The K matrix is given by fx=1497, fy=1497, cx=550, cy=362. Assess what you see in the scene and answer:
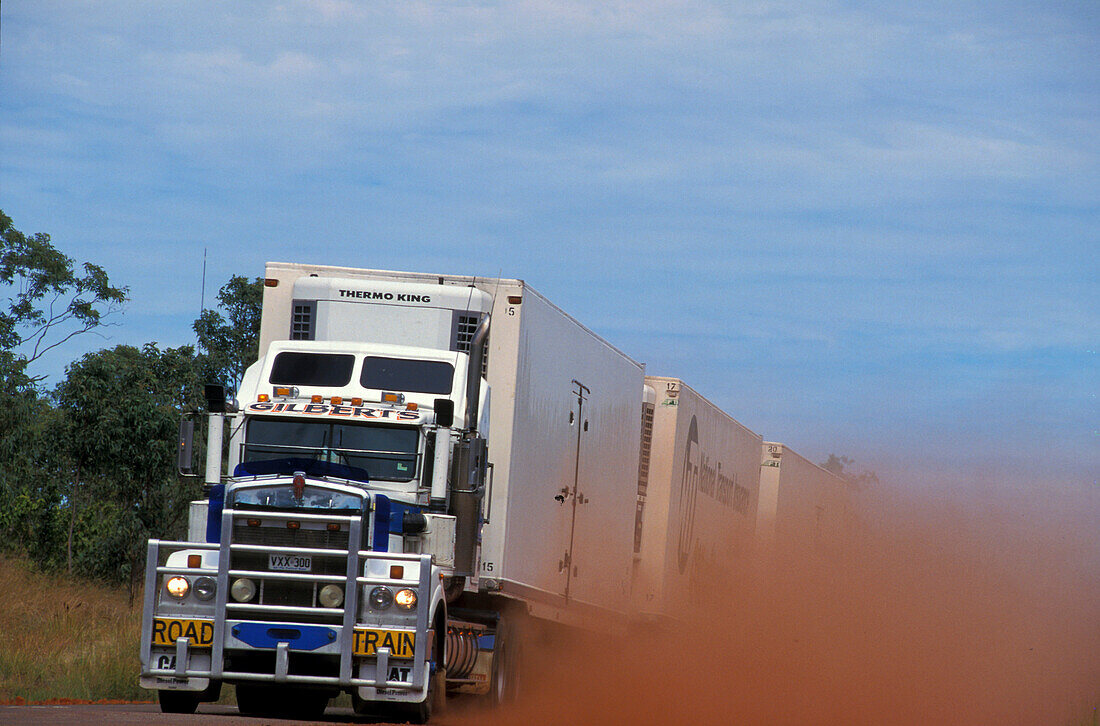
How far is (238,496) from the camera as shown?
1249 cm

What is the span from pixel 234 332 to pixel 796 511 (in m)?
13.9

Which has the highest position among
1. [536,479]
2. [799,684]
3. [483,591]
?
[536,479]

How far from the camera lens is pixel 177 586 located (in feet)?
39.5

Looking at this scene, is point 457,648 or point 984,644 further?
point 984,644

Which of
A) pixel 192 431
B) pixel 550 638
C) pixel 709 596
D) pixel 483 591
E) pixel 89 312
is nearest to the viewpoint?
pixel 192 431

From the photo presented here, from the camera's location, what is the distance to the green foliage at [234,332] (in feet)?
110

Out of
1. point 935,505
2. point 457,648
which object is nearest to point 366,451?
point 457,648

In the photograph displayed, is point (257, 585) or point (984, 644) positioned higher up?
point (257, 585)

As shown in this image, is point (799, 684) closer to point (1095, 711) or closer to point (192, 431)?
point (1095, 711)

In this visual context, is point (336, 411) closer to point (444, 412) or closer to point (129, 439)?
point (444, 412)

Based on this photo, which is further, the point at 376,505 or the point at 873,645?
the point at 873,645

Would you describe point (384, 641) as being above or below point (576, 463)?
below

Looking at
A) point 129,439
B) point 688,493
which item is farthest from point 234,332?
point 688,493

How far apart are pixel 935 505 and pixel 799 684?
9.09 meters
